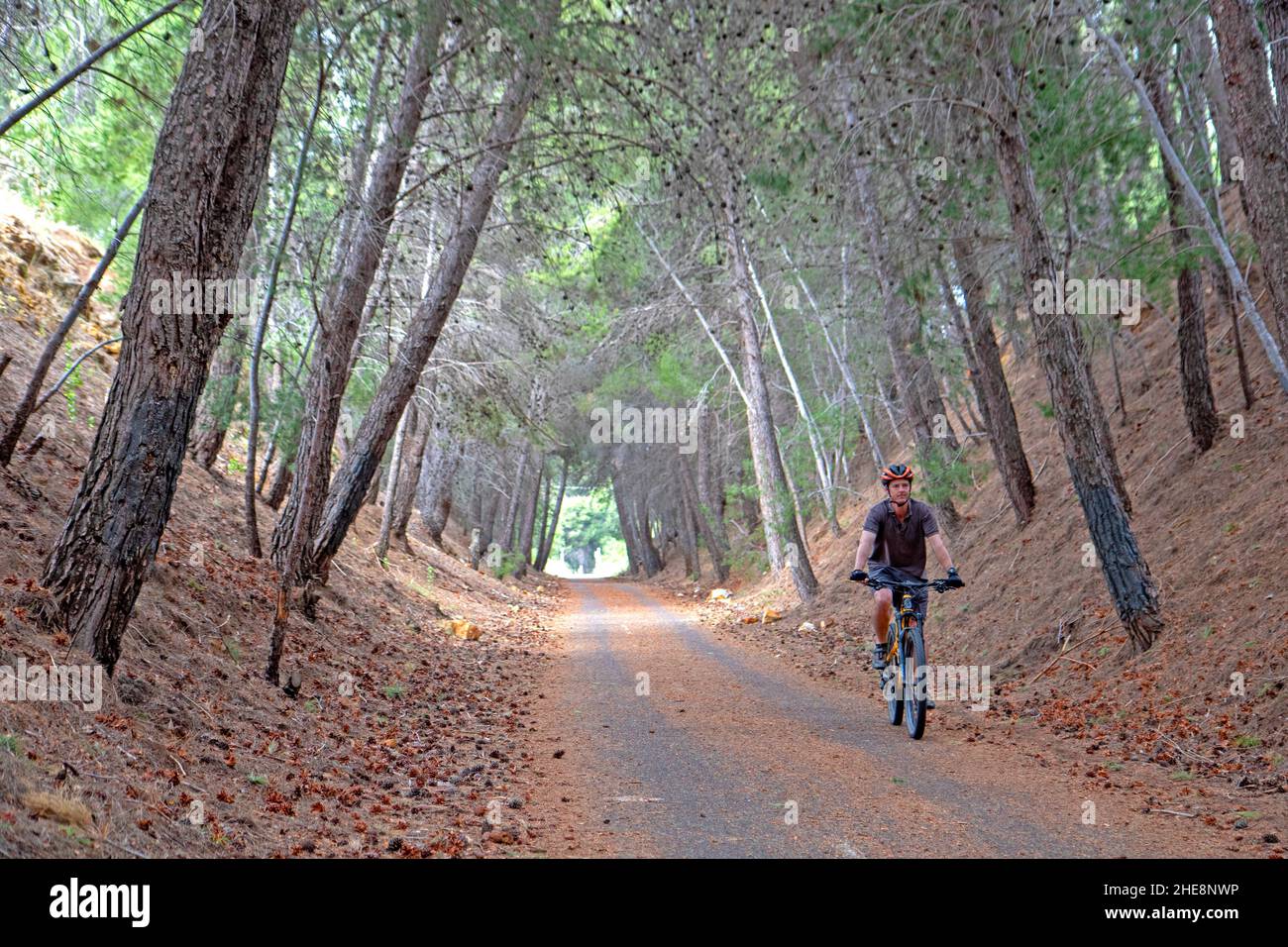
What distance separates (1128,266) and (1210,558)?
322 cm

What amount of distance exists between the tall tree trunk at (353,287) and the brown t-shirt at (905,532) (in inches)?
193

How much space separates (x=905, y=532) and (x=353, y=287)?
6.21 metres

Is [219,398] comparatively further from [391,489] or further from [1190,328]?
[1190,328]

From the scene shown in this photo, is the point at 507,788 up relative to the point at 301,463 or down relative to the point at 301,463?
down

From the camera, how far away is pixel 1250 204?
6.97 meters

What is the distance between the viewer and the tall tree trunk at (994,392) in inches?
509

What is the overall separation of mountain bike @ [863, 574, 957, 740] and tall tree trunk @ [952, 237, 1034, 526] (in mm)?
5907

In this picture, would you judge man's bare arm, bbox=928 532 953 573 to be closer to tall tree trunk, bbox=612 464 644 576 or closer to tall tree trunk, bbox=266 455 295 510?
tall tree trunk, bbox=266 455 295 510

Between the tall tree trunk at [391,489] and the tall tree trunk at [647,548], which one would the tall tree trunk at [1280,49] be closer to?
the tall tree trunk at [391,489]

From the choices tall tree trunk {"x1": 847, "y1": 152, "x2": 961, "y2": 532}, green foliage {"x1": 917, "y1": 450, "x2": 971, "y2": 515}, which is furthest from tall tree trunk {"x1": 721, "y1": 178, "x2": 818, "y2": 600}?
green foliage {"x1": 917, "y1": 450, "x2": 971, "y2": 515}

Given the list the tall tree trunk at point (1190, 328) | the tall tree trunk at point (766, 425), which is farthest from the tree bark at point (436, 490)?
the tall tree trunk at point (1190, 328)

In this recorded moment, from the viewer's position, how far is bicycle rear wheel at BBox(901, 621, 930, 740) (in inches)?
295

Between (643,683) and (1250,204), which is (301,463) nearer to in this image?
(643,683)
